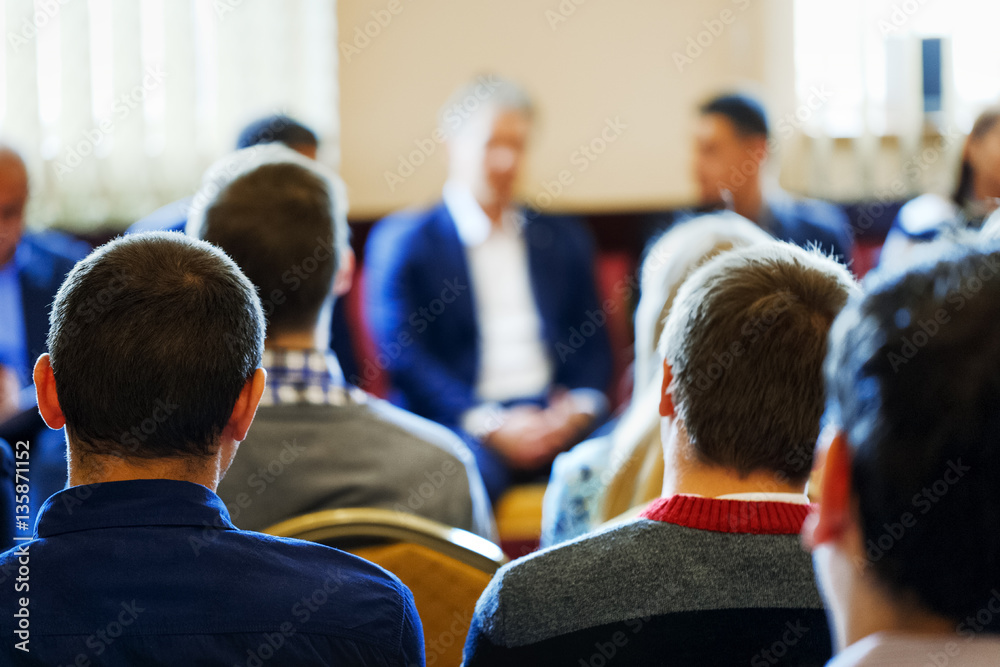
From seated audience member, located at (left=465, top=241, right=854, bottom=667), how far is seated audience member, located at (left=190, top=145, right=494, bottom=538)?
Result: 458 millimetres

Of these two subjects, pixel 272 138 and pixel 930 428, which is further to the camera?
pixel 272 138

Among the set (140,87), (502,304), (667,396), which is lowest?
(502,304)

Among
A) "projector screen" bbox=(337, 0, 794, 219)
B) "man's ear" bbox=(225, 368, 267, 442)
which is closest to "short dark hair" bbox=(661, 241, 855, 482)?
"man's ear" bbox=(225, 368, 267, 442)

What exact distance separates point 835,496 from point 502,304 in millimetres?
2504

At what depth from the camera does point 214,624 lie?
2.63ft

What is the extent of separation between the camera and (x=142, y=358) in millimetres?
854

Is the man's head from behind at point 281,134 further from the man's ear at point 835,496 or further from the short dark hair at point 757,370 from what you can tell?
the man's ear at point 835,496

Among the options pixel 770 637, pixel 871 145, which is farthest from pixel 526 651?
pixel 871 145

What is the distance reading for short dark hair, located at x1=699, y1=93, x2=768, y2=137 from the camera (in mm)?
3008

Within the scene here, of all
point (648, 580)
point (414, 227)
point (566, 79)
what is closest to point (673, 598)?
point (648, 580)

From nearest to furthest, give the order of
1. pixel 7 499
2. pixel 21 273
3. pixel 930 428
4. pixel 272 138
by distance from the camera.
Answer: pixel 930 428 < pixel 7 499 < pixel 21 273 < pixel 272 138

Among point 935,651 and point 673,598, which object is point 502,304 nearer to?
point 673,598

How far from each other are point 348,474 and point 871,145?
2.92 metres

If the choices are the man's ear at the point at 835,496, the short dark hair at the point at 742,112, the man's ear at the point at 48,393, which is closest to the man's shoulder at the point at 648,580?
the man's ear at the point at 835,496
